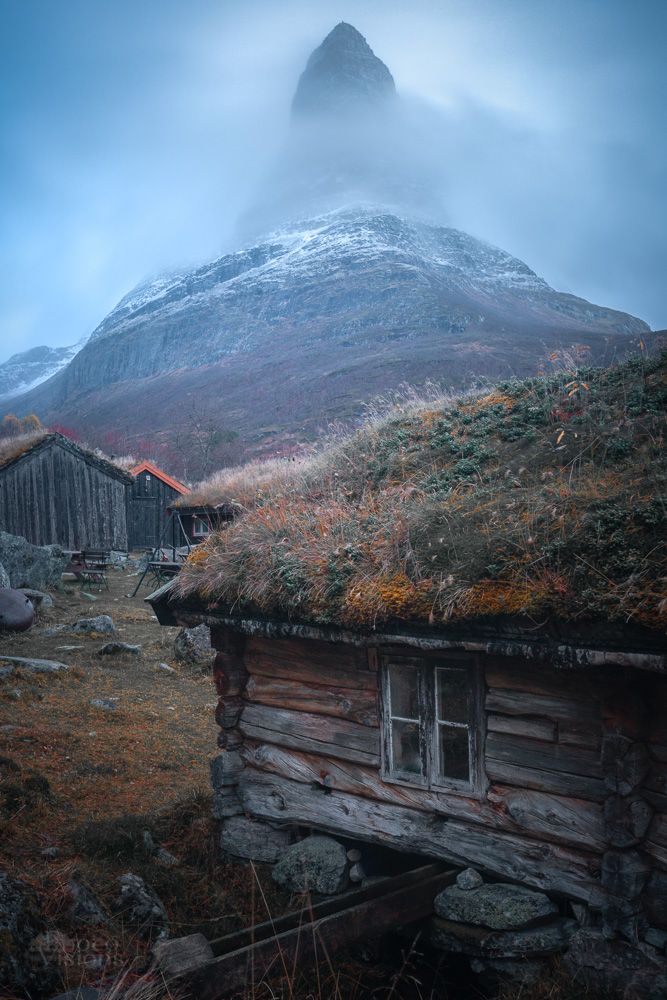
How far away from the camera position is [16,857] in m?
5.98

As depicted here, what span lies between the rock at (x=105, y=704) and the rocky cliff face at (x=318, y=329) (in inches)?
1600

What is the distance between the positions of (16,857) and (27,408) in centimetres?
10650

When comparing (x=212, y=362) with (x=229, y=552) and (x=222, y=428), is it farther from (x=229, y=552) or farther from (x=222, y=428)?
(x=229, y=552)

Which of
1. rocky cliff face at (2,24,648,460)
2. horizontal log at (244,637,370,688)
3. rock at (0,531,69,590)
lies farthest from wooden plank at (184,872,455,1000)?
rocky cliff face at (2,24,648,460)

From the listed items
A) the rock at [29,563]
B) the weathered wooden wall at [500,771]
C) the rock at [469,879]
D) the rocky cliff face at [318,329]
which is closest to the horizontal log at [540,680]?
the weathered wooden wall at [500,771]

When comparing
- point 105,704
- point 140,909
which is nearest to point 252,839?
point 140,909

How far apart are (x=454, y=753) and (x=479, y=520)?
6.84ft

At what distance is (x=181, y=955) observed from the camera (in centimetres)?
433

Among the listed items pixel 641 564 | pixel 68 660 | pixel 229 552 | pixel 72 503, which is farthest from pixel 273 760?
pixel 72 503

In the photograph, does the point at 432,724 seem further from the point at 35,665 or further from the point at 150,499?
the point at 150,499

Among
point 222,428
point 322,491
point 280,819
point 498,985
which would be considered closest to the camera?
point 498,985

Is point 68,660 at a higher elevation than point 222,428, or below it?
below

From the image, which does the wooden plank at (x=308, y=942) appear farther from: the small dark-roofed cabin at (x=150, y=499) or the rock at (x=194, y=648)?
the small dark-roofed cabin at (x=150, y=499)

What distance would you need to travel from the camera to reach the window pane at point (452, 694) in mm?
5594
